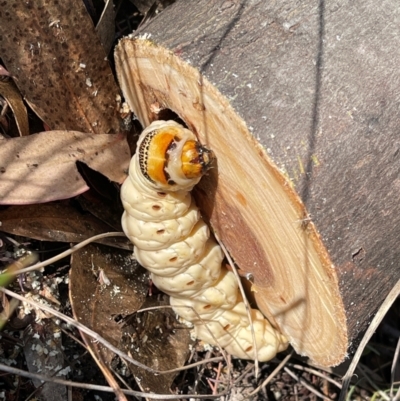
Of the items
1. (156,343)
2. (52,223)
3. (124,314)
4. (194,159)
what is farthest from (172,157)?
(156,343)

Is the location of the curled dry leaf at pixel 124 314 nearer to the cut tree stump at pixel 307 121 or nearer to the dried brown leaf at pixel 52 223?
the dried brown leaf at pixel 52 223

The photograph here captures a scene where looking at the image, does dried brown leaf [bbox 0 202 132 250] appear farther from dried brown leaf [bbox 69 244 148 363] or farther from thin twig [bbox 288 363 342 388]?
thin twig [bbox 288 363 342 388]

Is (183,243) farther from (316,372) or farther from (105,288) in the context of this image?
(316,372)

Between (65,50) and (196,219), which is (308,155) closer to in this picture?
(196,219)

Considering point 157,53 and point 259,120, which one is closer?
point 259,120

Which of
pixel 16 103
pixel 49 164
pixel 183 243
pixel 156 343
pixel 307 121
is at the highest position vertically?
pixel 16 103

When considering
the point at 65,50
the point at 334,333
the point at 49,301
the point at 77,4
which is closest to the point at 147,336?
the point at 49,301

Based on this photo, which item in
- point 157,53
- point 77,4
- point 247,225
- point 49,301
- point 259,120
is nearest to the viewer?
point 259,120
